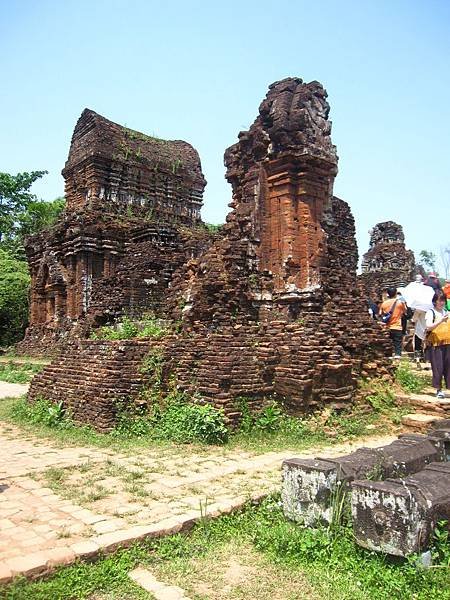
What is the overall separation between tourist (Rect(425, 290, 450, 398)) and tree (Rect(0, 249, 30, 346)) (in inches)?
925

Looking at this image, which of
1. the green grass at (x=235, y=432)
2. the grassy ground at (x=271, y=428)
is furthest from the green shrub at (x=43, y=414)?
the green grass at (x=235, y=432)

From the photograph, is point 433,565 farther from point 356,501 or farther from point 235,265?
point 235,265

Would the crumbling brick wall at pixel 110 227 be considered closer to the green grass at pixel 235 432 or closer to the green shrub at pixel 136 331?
the green shrub at pixel 136 331

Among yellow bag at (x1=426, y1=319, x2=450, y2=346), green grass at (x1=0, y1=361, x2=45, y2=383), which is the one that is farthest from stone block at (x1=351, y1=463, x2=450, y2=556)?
green grass at (x1=0, y1=361, x2=45, y2=383)

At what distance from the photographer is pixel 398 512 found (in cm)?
354

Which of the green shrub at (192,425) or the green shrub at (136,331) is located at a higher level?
the green shrub at (136,331)

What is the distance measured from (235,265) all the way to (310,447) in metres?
3.67

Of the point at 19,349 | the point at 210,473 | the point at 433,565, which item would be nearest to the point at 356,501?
the point at 433,565

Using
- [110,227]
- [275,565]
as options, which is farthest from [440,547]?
[110,227]

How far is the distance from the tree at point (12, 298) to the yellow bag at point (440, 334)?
2350cm

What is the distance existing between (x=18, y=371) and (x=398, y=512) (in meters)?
16.4

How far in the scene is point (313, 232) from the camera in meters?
9.60

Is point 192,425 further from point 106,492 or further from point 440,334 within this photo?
point 440,334

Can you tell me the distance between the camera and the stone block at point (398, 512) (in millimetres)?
3498
